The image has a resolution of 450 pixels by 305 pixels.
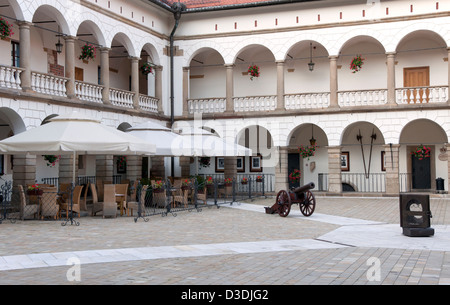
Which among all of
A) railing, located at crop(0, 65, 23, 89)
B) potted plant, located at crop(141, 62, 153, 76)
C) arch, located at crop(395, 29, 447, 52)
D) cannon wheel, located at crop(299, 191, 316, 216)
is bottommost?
cannon wheel, located at crop(299, 191, 316, 216)

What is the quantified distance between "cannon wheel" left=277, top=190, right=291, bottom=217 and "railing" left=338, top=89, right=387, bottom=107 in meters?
10.2

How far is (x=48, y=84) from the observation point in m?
18.0

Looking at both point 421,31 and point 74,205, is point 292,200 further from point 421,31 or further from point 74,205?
point 421,31

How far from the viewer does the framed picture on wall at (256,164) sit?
28.3m

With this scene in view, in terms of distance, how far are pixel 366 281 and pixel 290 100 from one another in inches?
731

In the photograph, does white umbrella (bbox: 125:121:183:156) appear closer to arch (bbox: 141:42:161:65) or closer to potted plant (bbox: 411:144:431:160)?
arch (bbox: 141:42:161:65)

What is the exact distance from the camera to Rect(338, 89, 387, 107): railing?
2353 centimetres

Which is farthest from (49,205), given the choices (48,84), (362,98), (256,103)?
(362,98)

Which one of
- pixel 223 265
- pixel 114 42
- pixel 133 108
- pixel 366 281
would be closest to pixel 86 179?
pixel 133 108

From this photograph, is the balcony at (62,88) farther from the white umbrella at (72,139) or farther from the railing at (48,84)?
the white umbrella at (72,139)

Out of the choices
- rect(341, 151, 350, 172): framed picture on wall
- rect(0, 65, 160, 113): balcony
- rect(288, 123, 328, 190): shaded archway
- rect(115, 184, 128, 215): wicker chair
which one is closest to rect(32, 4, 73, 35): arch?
rect(0, 65, 160, 113): balcony

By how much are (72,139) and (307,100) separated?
13.8 metres

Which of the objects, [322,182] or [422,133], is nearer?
[422,133]
